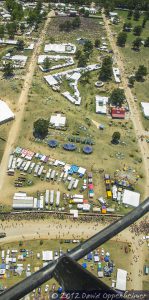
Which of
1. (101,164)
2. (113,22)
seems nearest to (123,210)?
(101,164)

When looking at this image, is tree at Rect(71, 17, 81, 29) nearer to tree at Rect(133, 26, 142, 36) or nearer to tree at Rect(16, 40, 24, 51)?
tree at Rect(133, 26, 142, 36)

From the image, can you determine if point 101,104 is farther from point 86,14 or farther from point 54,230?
point 86,14

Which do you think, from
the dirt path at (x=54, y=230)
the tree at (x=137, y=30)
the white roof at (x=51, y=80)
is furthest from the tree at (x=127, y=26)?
the dirt path at (x=54, y=230)


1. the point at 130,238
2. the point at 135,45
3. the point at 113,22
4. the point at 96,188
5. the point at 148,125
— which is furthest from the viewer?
the point at 113,22

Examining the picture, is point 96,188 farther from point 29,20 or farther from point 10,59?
point 29,20

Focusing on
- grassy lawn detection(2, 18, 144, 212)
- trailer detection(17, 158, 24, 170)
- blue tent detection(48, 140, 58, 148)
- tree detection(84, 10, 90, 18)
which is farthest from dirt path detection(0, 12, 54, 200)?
tree detection(84, 10, 90, 18)

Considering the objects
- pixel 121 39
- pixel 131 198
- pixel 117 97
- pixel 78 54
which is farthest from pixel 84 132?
pixel 121 39

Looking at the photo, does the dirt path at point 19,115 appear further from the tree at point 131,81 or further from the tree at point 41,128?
the tree at point 131,81
